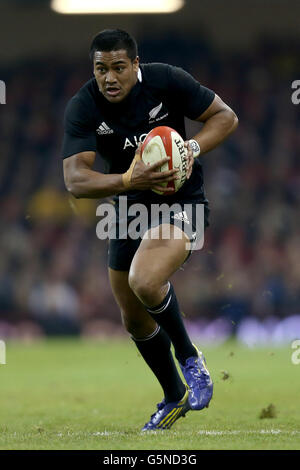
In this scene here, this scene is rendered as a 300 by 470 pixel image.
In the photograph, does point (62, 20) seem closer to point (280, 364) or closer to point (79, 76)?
point (79, 76)

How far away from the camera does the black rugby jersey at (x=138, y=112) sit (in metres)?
5.48

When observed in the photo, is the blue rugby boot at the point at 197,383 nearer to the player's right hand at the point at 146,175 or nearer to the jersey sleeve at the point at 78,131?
the player's right hand at the point at 146,175

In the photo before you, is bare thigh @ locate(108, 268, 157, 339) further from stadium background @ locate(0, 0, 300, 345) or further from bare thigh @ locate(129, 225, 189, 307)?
stadium background @ locate(0, 0, 300, 345)

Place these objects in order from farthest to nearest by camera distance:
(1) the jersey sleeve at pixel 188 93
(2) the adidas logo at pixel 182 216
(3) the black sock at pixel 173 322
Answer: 1. (1) the jersey sleeve at pixel 188 93
2. (2) the adidas logo at pixel 182 216
3. (3) the black sock at pixel 173 322

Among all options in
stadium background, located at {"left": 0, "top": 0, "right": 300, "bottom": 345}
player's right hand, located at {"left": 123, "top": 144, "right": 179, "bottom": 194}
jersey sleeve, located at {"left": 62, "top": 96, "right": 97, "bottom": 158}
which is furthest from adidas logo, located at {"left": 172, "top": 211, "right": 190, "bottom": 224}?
stadium background, located at {"left": 0, "top": 0, "right": 300, "bottom": 345}

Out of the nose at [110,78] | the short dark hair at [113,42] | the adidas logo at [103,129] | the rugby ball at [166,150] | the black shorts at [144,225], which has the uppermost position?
the short dark hair at [113,42]

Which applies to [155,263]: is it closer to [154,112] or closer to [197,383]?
[197,383]

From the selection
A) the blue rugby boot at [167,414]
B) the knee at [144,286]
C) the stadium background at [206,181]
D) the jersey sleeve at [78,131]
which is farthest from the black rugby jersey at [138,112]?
the stadium background at [206,181]

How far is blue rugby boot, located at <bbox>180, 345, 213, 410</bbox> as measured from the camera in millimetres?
5359

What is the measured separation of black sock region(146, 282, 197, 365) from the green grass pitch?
0.48 meters

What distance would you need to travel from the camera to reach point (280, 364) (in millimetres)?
10875

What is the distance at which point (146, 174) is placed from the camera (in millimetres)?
5070

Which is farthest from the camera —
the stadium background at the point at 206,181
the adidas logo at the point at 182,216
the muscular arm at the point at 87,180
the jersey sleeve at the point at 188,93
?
the stadium background at the point at 206,181
